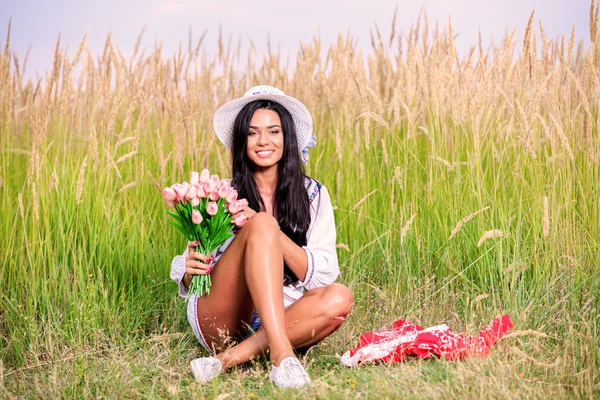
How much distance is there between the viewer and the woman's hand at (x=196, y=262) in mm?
2613

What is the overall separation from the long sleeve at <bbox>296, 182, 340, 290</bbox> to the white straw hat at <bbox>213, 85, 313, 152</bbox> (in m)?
0.24

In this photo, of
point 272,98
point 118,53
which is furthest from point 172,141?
point 272,98

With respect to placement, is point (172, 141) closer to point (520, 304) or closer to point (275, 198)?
point (275, 198)

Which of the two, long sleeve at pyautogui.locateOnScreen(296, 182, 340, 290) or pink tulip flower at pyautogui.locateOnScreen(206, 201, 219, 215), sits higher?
pink tulip flower at pyautogui.locateOnScreen(206, 201, 219, 215)

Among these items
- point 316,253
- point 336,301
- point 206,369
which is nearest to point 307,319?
point 336,301

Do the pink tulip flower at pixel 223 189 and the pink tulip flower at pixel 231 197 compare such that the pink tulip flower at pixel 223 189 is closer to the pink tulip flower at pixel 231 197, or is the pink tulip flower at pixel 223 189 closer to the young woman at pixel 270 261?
the pink tulip flower at pixel 231 197

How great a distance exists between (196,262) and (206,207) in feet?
0.79

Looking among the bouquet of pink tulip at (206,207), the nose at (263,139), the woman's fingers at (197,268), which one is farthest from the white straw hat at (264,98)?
the woman's fingers at (197,268)

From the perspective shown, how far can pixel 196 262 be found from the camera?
2.63 meters

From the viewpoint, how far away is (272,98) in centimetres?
292

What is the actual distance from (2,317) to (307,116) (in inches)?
62.2

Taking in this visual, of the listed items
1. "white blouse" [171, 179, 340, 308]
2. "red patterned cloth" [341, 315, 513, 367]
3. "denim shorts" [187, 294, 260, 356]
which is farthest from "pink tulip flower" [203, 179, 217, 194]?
"red patterned cloth" [341, 315, 513, 367]

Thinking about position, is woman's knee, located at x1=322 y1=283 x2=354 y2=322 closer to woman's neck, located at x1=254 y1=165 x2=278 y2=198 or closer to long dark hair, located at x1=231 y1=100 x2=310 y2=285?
long dark hair, located at x1=231 y1=100 x2=310 y2=285

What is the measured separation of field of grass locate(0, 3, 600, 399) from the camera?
268 centimetres
